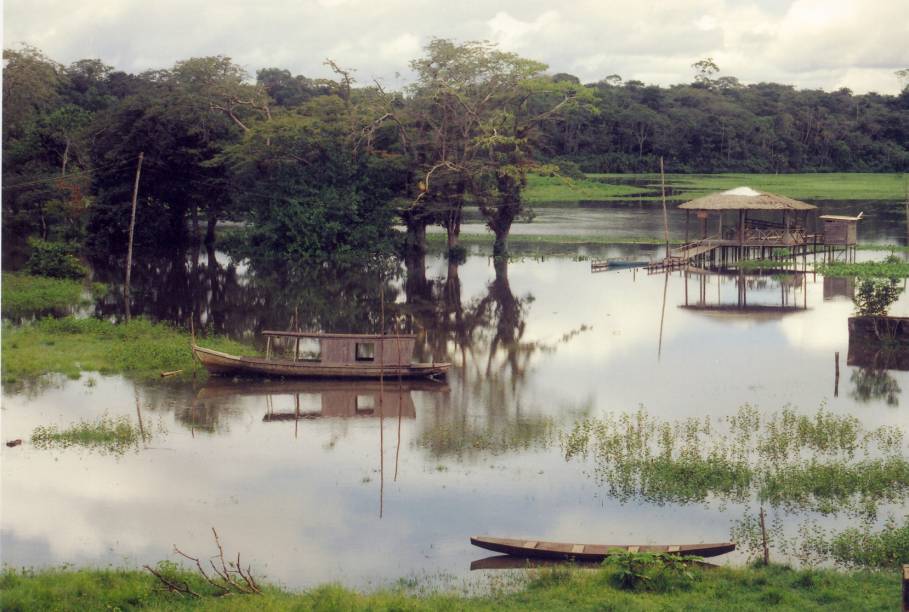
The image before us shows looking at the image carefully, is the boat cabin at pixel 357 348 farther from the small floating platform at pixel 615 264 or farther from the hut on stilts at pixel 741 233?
the hut on stilts at pixel 741 233

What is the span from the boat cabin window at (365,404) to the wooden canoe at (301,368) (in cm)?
108

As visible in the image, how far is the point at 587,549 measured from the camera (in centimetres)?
1507

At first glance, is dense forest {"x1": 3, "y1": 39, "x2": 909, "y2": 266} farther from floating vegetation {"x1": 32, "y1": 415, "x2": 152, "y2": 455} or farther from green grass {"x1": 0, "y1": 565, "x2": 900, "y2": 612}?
green grass {"x1": 0, "y1": 565, "x2": 900, "y2": 612}

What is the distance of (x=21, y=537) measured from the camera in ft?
54.5

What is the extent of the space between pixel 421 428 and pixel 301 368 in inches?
195

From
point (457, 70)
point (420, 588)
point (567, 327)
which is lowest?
point (420, 588)

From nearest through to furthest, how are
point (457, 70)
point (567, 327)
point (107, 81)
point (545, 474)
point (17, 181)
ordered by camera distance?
point (545, 474), point (567, 327), point (457, 70), point (17, 181), point (107, 81)

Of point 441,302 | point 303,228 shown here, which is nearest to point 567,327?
point 441,302

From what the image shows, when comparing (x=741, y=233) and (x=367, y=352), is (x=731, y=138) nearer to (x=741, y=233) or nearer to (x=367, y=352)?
(x=741, y=233)

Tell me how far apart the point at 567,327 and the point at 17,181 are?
3406 cm

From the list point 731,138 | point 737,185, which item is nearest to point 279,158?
point 737,185

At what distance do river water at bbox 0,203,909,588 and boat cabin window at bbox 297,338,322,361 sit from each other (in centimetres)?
218

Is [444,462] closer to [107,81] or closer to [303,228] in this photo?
[303,228]

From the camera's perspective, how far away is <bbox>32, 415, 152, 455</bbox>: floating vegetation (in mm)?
21219
